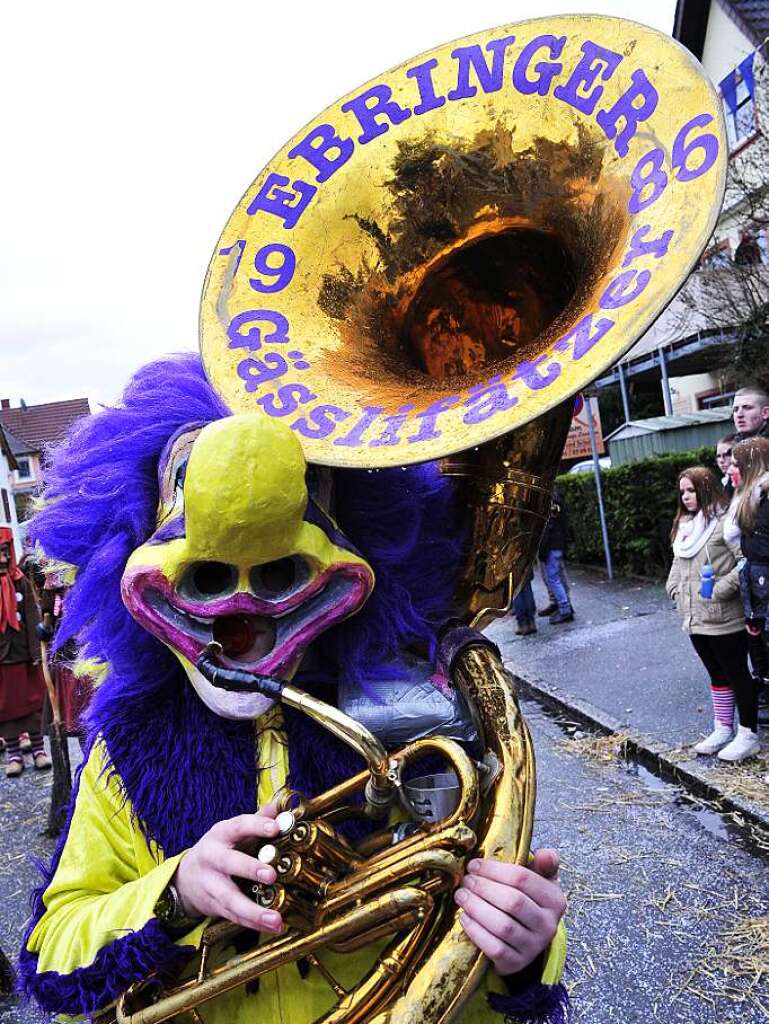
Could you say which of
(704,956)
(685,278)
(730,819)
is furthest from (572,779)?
(685,278)

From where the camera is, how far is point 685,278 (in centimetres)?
118

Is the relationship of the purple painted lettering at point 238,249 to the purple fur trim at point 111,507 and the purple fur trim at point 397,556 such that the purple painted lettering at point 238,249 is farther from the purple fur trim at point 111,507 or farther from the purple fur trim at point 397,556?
the purple fur trim at point 397,556

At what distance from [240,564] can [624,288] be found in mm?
701

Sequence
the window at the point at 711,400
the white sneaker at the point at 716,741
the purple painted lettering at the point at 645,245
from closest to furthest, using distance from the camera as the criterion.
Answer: the purple painted lettering at the point at 645,245 < the white sneaker at the point at 716,741 < the window at the point at 711,400

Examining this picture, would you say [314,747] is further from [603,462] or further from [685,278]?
[603,462]

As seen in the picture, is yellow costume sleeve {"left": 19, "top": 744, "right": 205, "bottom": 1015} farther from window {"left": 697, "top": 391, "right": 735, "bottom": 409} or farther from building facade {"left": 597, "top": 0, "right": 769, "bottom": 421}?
window {"left": 697, "top": 391, "right": 735, "bottom": 409}

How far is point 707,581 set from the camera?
4.42 metres

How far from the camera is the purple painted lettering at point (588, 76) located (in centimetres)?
141

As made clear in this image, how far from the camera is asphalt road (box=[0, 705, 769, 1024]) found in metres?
2.62

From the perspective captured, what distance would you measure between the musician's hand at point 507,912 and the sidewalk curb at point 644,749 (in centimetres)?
292

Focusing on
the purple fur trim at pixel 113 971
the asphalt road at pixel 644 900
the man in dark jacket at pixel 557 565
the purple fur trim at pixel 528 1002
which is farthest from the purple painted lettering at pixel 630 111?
the man in dark jacket at pixel 557 565

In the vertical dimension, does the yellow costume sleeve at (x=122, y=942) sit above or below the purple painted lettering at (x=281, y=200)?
below

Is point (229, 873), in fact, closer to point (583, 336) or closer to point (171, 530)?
point (171, 530)

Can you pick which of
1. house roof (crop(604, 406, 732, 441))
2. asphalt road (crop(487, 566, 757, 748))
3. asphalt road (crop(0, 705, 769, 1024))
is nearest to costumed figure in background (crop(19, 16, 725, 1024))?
asphalt road (crop(0, 705, 769, 1024))
